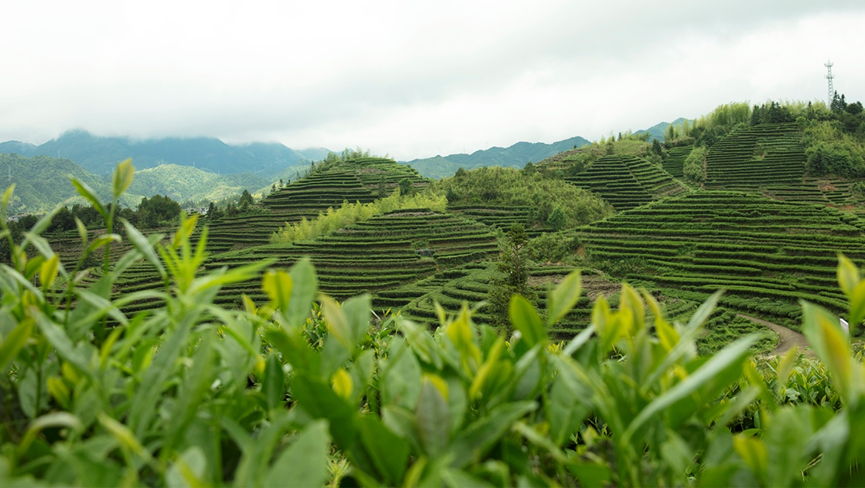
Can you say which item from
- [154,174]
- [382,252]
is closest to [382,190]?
[382,252]

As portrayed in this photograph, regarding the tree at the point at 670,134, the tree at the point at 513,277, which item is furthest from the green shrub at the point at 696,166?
the tree at the point at 513,277

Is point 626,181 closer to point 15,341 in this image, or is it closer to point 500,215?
point 500,215

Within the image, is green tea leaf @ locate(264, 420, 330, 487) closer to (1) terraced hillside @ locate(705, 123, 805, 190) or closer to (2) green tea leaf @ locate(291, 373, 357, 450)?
(2) green tea leaf @ locate(291, 373, 357, 450)

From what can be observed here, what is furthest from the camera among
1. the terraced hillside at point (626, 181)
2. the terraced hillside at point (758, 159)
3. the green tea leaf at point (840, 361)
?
the terraced hillside at point (626, 181)

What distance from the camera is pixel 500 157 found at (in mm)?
166750

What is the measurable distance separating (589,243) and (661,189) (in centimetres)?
1530

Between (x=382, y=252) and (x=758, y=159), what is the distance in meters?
32.3

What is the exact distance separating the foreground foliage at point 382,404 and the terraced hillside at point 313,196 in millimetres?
36912

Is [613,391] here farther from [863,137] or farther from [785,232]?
[863,137]

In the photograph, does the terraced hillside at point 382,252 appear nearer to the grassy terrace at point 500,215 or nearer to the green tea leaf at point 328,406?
the grassy terrace at point 500,215

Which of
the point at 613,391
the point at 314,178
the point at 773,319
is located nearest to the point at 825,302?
the point at 773,319

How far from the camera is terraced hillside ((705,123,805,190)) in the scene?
36406 millimetres

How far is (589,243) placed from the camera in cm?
2727

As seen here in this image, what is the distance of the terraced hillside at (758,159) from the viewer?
1433 inches
